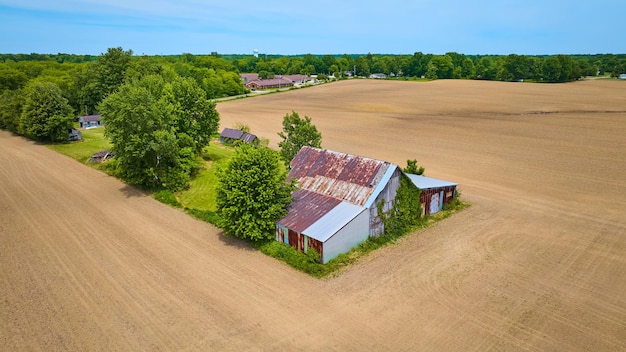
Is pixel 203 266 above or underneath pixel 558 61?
underneath

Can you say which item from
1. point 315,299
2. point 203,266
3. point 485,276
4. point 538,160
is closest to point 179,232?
point 203,266

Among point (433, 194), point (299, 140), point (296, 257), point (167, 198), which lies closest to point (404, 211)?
point (433, 194)

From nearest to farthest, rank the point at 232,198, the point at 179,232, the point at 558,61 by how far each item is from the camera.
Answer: the point at 232,198, the point at 179,232, the point at 558,61

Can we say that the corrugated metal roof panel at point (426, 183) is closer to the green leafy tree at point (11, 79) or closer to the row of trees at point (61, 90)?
the row of trees at point (61, 90)

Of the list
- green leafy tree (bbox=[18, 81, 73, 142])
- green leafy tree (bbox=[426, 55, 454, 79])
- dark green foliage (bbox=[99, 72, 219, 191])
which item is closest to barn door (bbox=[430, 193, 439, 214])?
dark green foliage (bbox=[99, 72, 219, 191])

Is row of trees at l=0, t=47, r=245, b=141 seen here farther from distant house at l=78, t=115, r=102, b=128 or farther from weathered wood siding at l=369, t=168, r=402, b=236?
weathered wood siding at l=369, t=168, r=402, b=236

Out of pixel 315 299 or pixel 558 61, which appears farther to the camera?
pixel 558 61

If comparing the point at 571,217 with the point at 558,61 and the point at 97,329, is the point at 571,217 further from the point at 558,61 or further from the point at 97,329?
the point at 558,61

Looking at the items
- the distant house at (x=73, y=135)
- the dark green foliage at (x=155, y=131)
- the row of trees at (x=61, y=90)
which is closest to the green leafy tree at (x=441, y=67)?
the row of trees at (x=61, y=90)
